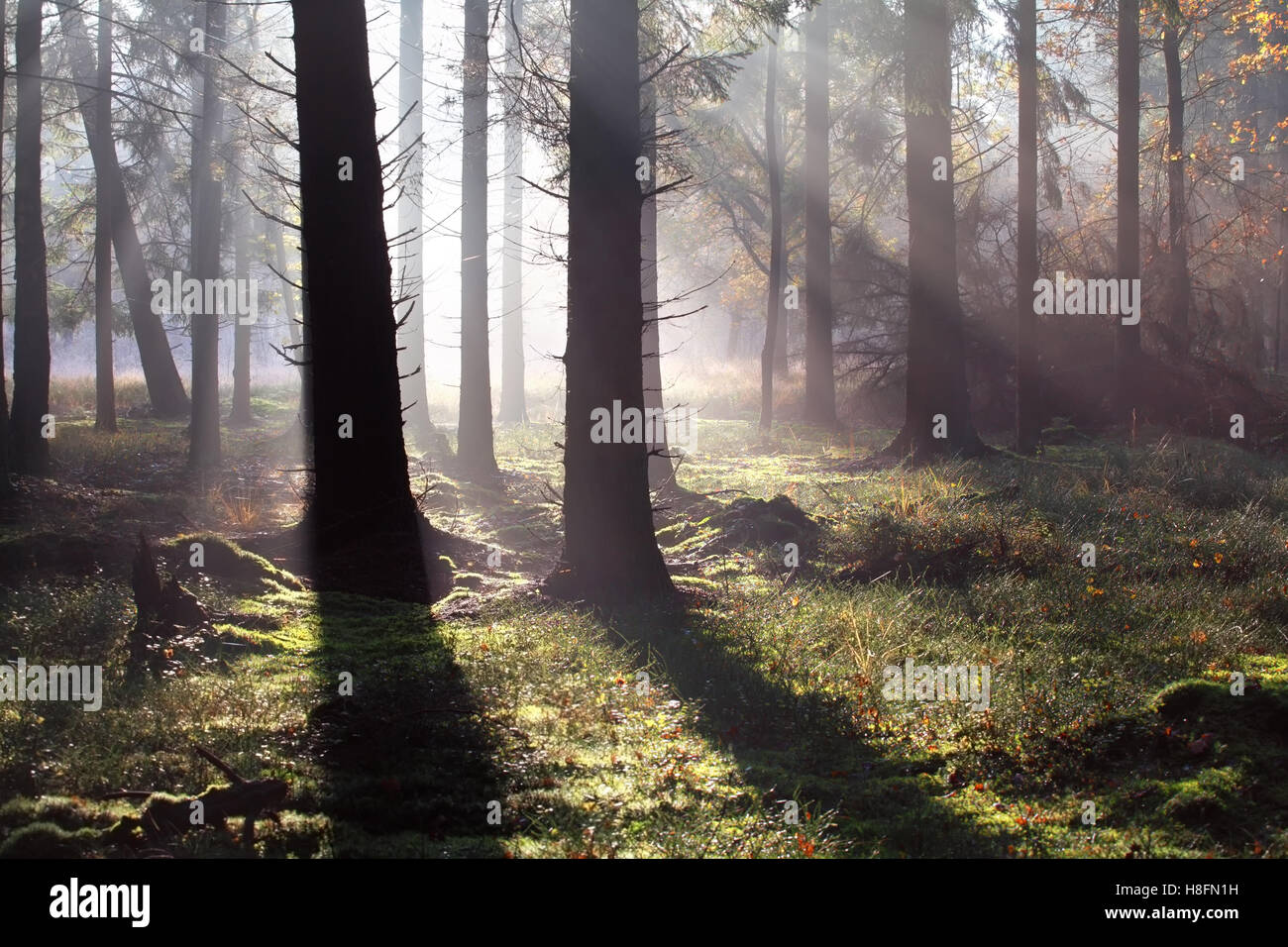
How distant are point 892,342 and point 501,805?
63.2 ft

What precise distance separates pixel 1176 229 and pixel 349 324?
681 inches

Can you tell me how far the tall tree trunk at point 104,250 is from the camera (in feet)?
58.7

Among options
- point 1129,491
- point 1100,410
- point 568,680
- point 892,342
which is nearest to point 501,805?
point 568,680

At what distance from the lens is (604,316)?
777 centimetres

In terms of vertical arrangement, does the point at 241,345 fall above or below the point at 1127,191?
below

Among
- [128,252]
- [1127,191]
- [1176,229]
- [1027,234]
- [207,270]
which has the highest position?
[128,252]

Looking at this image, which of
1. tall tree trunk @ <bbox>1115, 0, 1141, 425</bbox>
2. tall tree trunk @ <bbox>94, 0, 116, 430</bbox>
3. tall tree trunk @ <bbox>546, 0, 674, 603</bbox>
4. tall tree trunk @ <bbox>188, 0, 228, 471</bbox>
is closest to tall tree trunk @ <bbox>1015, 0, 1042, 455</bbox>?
tall tree trunk @ <bbox>1115, 0, 1141, 425</bbox>

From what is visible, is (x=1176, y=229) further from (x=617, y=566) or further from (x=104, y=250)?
(x=104, y=250)

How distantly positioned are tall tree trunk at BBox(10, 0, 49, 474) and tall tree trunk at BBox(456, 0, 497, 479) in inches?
226

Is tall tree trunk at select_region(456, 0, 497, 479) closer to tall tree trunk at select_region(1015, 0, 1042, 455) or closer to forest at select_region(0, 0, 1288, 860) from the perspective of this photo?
forest at select_region(0, 0, 1288, 860)

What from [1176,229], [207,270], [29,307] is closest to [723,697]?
[29,307]

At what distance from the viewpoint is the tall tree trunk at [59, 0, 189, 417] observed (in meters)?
18.8
